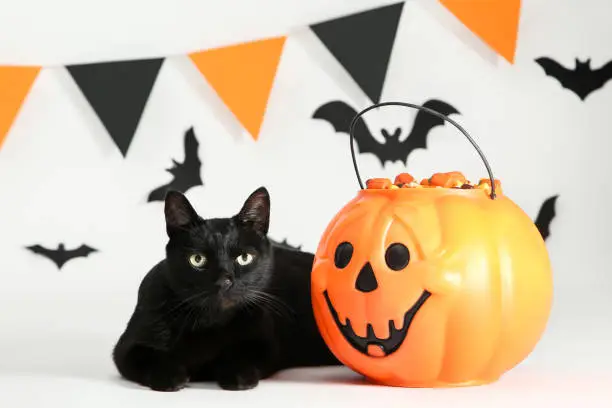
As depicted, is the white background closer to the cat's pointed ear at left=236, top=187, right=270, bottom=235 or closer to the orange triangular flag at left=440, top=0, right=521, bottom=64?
the orange triangular flag at left=440, top=0, right=521, bottom=64

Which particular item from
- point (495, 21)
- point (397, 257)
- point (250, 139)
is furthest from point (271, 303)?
point (495, 21)

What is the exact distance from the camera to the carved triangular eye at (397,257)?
5.06ft

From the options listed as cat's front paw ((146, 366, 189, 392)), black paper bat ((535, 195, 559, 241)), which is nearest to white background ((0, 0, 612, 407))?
black paper bat ((535, 195, 559, 241))

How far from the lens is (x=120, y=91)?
290 cm

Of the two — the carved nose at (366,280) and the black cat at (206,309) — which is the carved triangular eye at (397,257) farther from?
the black cat at (206,309)

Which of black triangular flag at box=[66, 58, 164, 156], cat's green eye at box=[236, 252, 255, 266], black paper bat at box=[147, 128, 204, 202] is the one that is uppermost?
black triangular flag at box=[66, 58, 164, 156]

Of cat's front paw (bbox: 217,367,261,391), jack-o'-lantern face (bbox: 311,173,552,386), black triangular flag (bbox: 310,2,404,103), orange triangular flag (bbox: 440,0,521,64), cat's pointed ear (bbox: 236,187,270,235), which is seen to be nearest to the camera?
jack-o'-lantern face (bbox: 311,173,552,386)

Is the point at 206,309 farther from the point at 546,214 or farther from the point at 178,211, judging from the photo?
the point at 546,214

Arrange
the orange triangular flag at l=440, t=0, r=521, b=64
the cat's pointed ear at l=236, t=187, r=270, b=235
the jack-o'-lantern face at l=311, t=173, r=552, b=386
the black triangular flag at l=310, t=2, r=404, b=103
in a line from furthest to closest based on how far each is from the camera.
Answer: the black triangular flag at l=310, t=2, r=404, b=103
the orange triangular flag at l=440, t=0, r=521, b=64
the cat's pointed ear at l=236, t=187, r=270, b=235
the jack-o'-lantern face at l=311, t=173, r=552, b=386

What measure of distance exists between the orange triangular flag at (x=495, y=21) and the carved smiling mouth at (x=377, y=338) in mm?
1478

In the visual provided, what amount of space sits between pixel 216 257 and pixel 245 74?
1.36 metres

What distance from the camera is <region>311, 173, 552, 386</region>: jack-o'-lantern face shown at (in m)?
1.52

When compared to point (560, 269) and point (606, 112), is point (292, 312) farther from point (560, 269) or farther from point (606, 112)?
point (606, 112)

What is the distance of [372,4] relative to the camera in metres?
2.90
